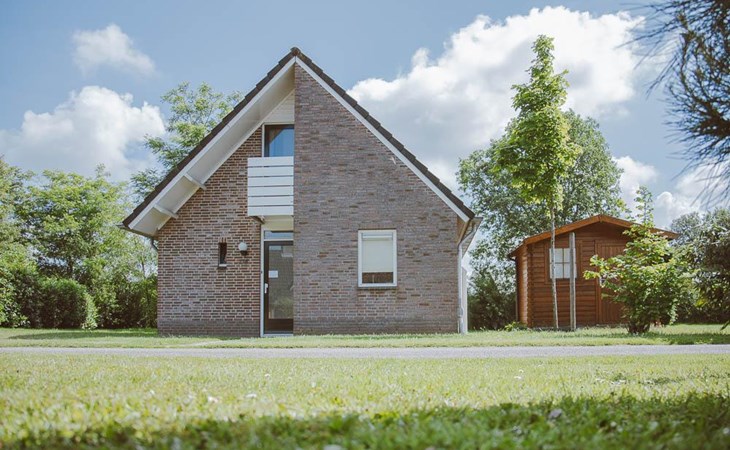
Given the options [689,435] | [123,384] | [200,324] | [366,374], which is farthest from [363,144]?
[689,435]

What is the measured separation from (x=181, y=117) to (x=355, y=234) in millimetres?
23722

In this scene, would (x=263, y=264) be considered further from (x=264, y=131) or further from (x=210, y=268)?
(x=264, y=131)

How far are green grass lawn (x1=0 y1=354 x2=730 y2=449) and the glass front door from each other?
9.99 m

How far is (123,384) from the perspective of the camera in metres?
6.16

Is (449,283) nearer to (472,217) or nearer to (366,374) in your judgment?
(472,217)

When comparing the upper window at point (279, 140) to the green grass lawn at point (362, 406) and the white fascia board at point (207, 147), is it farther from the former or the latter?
the green grass lawn at point (362, 406)

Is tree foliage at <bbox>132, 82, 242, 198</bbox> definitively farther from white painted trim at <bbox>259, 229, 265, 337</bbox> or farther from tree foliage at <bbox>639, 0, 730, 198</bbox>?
tree foliage at <bbox>639, 0, 730, 198</bbox>

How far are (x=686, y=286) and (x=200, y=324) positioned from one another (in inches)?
475

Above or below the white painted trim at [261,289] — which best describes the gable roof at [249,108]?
above

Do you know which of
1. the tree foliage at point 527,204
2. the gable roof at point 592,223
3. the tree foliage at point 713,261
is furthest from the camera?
the tree foliage at point 527,204

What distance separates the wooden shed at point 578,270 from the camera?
83.7 ft

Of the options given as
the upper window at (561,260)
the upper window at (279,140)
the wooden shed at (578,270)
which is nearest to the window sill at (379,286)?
the upper window at (279,140)

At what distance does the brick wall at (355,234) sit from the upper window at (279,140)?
107 centimetres

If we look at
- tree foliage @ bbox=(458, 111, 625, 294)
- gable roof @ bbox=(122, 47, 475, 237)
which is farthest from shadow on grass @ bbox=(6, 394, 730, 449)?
tree foliage @ bbox=(458, 111, 625, 294)
